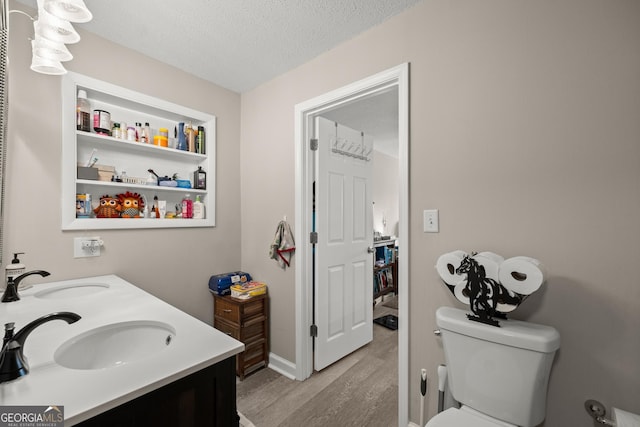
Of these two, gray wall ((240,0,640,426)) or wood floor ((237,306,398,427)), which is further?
wood floor ((237,306,398,427))

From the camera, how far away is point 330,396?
1942 millimetres

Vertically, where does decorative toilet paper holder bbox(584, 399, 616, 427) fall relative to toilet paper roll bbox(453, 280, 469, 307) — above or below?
below

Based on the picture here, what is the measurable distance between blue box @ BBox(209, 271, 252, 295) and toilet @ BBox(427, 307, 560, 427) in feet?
5.66

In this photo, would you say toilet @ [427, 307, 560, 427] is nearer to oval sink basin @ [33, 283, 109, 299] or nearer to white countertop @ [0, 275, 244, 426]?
white countertop @ [0, 275, 244, 426]

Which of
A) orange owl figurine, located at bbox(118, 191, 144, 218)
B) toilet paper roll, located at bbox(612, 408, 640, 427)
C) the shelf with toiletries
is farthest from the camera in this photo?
orange owl figurine, located at bbox(118, 191, 144, 218)

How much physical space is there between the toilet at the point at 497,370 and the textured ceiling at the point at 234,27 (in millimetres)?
1721

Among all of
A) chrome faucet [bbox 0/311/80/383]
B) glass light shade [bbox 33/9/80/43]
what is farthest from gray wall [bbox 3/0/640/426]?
chrome faucet [bbox 0/311/80/383]

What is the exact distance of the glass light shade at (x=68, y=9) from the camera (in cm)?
105

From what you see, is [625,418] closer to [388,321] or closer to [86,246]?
[388,321]

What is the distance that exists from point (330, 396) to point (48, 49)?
2467 mm

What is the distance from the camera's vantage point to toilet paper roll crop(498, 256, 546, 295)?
1.04m

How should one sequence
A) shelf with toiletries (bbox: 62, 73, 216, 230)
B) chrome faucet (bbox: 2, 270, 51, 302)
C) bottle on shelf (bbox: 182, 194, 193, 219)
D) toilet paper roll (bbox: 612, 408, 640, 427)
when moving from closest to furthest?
toilet paper roll (bbox: 612, 408, 640, 427) < chrome faucet (bbox: 2, 270, 51, 302) < shelf with toiletries (bbox: 62, 73, 216, 230) < bottle on shelf (bbox: 182, 194, 193, 219)

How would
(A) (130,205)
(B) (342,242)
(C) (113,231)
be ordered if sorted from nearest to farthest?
(C) (113,231), (A) (130,205), (B) (342,242)

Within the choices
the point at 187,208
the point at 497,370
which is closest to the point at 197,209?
the point at 187,208
